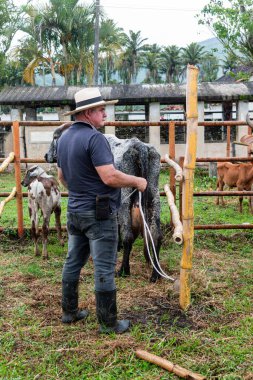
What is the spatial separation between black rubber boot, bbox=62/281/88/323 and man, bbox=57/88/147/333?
28 centimetres

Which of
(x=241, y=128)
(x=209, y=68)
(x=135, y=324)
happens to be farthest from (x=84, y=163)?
(x=209, y=68)

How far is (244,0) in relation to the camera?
16172 millimetres

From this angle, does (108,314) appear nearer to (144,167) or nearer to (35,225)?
(144,167)

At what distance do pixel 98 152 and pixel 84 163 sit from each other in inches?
7.3

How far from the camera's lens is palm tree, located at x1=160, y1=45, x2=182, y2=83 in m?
63.5

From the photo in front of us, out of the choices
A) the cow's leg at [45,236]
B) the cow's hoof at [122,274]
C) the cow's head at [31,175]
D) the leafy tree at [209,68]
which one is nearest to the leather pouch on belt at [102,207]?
the cow's hoof at [122,274]

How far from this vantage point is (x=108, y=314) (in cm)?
368

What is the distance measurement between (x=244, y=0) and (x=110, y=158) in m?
14.8

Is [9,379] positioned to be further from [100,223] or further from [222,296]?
[222,296]

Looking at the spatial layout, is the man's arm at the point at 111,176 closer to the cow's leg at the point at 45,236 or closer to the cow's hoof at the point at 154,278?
the cow's hoof at the point at 154,278

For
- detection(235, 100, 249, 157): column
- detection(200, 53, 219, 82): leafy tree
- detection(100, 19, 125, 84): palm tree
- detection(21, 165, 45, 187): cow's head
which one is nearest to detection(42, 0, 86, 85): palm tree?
detection(100, 19, 125, 84): palm tree

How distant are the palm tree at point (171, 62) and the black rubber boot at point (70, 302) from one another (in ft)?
202

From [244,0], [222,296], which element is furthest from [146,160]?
[244,0]

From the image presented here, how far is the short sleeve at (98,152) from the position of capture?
3.43 meters
